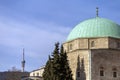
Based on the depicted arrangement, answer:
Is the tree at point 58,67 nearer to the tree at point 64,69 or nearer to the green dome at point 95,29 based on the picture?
the tree at point 64,69

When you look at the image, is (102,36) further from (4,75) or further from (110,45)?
(4,75)

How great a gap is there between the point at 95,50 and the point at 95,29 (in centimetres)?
295

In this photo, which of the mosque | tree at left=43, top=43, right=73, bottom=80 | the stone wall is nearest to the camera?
tree at left=43, top=43, right=73, bottom=80

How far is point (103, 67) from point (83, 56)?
2.23 metres

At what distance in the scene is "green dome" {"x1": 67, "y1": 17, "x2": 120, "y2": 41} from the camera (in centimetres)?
3821

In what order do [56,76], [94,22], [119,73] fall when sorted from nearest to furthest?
[56,76]
[119,73]
[94,22]

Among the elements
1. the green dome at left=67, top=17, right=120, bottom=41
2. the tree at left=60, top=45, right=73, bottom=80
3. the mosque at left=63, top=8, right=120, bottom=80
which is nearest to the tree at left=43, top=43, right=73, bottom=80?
the tree at left=60, top=45, right=73, bottom=80

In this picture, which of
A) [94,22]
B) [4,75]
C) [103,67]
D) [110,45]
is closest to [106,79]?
[103,67]

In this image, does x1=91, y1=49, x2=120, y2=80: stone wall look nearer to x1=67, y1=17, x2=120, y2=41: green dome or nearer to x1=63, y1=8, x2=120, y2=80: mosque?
x1=63, y1=8, x2=120, y2=80: mosque

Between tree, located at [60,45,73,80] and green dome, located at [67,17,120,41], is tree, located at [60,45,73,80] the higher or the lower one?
the lower one

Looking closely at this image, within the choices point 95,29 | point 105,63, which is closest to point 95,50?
point 105,63

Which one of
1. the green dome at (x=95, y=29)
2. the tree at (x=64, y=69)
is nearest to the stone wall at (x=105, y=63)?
the green dome at (x=95, y=29)

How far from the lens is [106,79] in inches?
1425

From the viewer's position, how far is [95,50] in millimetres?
36594
